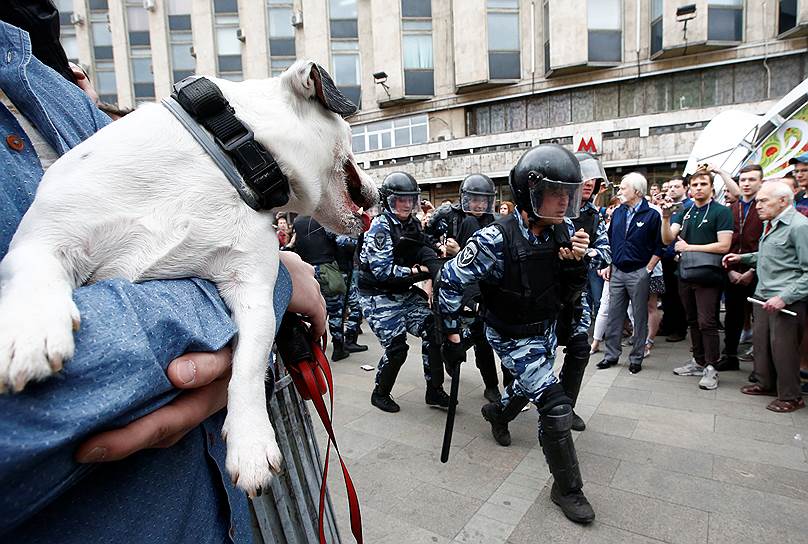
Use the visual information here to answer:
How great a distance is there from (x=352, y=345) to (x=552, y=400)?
475 centimetres

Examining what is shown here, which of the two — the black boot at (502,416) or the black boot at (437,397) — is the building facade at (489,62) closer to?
the black boot at (437,397)

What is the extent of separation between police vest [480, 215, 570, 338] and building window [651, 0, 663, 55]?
23135mm

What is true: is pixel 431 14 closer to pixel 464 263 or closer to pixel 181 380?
pixel 464 263

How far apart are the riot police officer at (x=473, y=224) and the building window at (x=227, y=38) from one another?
28172 millimetres

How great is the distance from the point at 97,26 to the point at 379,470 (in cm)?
3963

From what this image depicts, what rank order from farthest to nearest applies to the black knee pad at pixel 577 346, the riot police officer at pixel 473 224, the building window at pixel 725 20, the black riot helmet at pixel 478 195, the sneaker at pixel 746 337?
the building window at pixel 725 20 → the sneaker at pixel 746 337 → the black riot helmet at pixel 478 195 → the riot police officer at pixel 473 224 → the black knee pad at pixel 577 346

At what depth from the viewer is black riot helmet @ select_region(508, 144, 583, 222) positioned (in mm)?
3082

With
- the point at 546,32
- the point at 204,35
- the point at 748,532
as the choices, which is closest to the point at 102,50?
the point at 204,35

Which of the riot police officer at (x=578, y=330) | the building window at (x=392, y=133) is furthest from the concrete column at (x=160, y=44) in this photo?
the riot police officer at (x=578, y=330)

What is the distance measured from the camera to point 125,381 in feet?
2.03

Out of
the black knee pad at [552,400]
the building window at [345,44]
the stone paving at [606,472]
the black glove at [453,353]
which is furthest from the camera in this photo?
the building window at [345,44]

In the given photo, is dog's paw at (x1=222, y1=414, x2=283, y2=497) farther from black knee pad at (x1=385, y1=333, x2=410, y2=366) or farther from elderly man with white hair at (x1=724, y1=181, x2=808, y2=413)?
elderly man with white hair at (x1=724, y1=181, x2=808, y2=413)

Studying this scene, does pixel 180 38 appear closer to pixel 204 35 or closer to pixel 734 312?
pixel 204 35

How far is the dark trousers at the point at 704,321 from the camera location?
5102 mm
